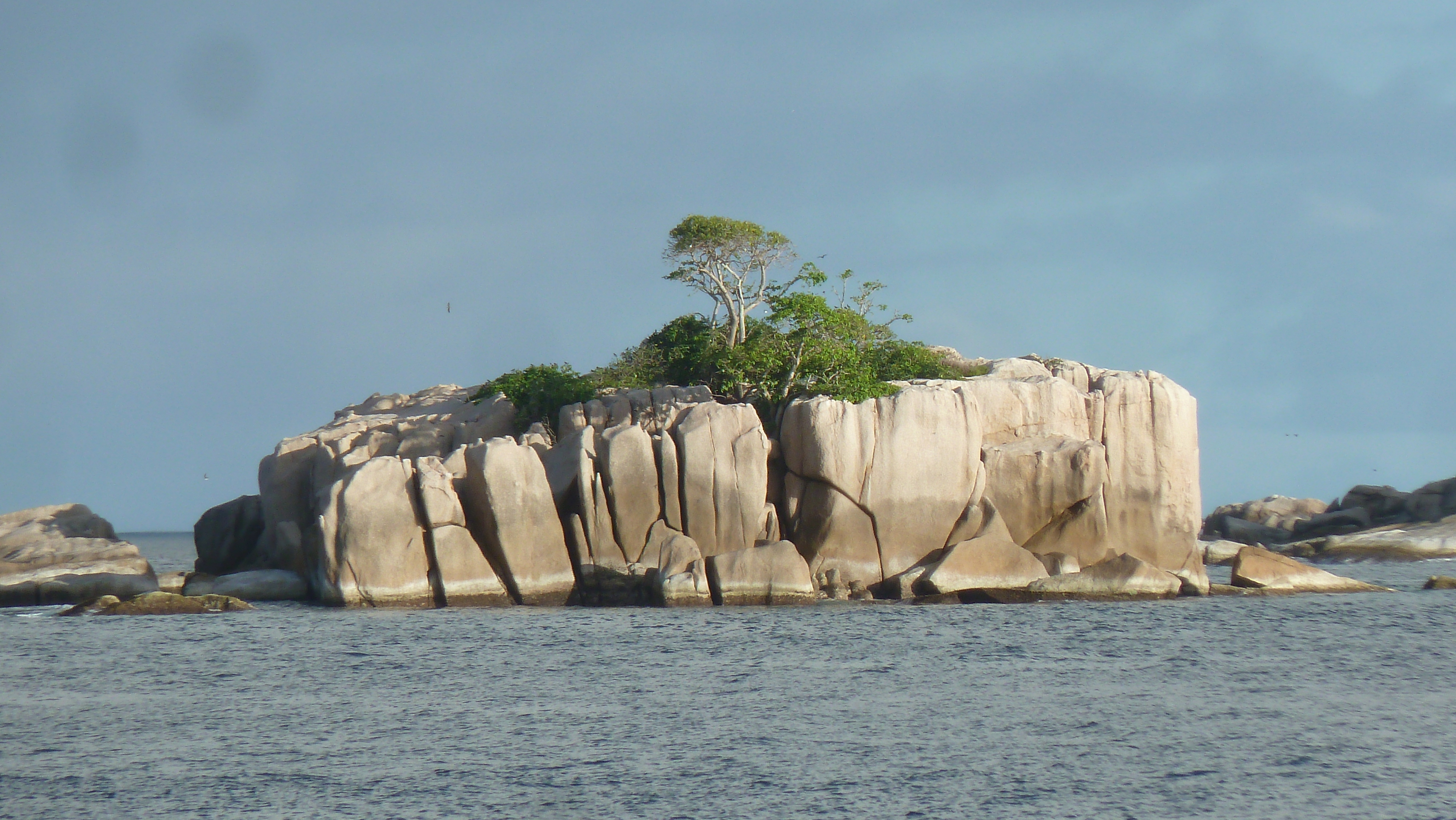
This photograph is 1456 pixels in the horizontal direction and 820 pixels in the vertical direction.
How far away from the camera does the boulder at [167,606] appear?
3869 centimetres

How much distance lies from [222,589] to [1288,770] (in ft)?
110

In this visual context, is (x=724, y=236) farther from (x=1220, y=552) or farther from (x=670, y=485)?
(x=1220, y=552)

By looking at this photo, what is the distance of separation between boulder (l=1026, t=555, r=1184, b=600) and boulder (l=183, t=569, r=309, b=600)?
76.4 feet

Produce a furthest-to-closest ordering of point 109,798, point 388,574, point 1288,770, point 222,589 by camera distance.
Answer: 1. point 222,589
2. point 388,574
3. point 1288,770
4. point 109,798

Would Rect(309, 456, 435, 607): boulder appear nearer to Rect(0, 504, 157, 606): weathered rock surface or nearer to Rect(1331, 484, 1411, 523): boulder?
Rect(0, 504, 157, 606): weathered rock surface

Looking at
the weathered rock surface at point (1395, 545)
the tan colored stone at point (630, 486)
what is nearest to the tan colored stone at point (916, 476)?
the tan colored stone at point (630, 486)

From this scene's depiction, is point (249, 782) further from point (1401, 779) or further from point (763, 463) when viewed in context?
point (763, 463)

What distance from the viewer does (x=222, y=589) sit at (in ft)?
137

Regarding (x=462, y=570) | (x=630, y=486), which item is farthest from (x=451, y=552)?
(x=630, y=486)

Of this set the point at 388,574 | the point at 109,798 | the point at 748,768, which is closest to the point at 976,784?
the point at 748,768

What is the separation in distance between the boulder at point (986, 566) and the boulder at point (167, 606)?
20.8m

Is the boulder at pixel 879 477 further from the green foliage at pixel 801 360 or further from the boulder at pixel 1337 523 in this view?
the boulder at pixel 1337 523

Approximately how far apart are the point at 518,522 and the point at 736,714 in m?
15.1

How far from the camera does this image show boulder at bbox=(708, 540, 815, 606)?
36281 mm
